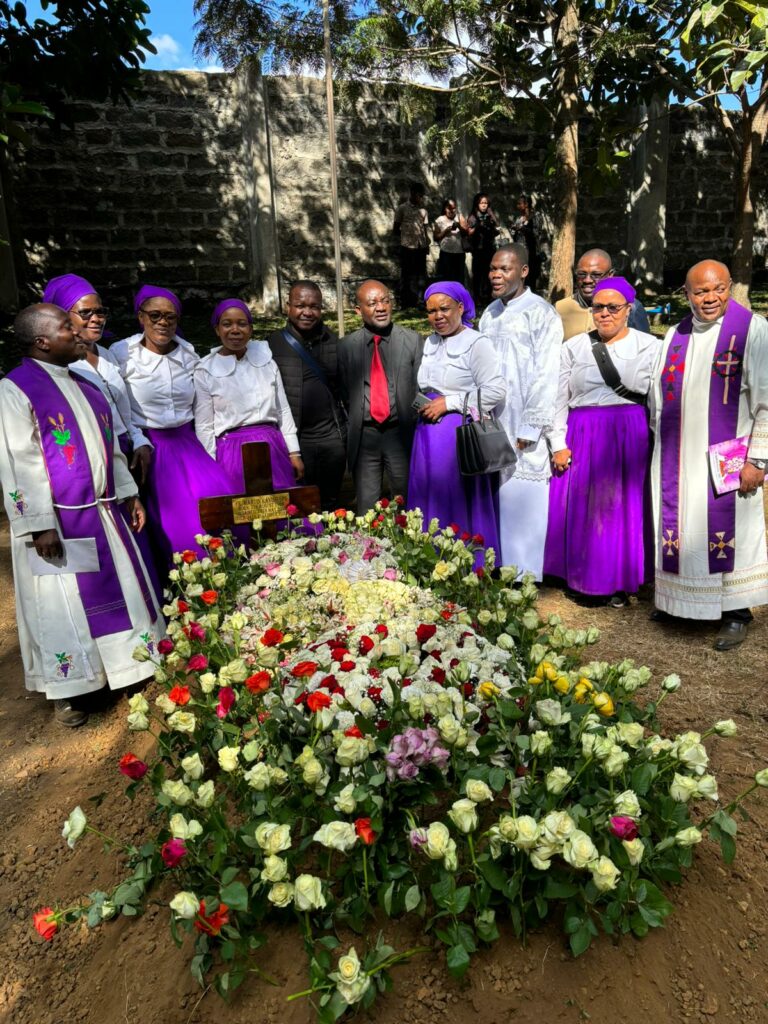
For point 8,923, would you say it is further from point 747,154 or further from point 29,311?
point 747,154

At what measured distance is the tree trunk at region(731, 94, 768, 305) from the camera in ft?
26.9

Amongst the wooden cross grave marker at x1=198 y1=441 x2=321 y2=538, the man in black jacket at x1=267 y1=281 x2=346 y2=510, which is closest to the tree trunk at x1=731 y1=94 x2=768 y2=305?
the man in black jacket at x1=267 y1=281 x2=346 y2=510

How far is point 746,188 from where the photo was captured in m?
8.54

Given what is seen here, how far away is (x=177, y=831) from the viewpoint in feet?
5.60

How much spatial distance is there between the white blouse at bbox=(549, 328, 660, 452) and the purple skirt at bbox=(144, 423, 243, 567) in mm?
1953

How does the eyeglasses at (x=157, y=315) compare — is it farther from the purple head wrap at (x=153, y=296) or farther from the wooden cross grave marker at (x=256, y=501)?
the wooden cross grave marker at (x=256, y=501)

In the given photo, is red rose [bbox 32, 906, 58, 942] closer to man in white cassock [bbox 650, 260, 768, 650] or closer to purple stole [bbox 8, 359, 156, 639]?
purple stole [bbox 8, 359, 156, 639]

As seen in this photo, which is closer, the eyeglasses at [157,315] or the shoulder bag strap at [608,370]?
the eyeglasses at [157,315]

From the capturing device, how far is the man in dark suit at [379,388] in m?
4.43

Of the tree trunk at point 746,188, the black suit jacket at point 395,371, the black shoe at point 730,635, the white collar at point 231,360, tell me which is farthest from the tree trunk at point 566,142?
the black shoe at point 730,635

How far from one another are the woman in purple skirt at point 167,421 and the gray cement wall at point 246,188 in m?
6.86

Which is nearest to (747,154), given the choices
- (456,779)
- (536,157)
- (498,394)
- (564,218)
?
(564,218)

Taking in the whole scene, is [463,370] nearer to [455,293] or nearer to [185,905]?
[455,293]

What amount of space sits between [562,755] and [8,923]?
1850mm
